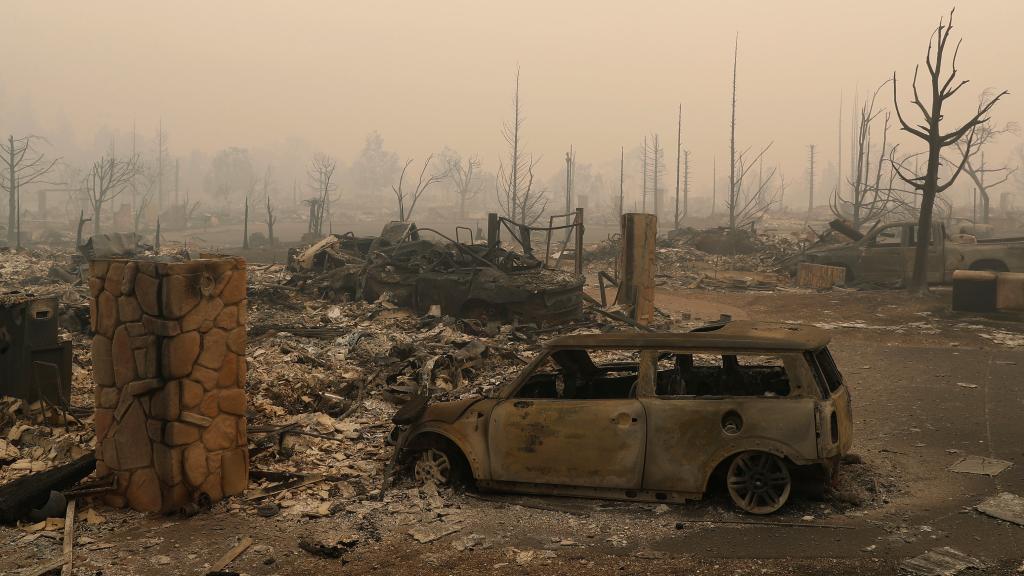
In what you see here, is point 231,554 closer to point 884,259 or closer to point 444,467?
point 444,467

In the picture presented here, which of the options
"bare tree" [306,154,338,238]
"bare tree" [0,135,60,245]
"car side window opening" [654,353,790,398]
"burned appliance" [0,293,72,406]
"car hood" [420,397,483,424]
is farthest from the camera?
"bare tree" [306,154,338,238]

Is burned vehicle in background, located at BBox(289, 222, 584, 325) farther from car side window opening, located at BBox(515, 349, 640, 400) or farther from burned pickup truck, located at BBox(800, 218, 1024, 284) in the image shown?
burned pickup truck, located at BBox(800, 218, 1024, 284)

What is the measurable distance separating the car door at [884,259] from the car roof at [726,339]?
48.3ft

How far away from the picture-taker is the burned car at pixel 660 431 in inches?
203

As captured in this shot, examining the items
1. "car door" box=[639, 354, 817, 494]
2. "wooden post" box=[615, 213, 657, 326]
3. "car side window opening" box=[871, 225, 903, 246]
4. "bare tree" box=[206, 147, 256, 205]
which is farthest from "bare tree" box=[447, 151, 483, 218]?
"car door" box=[639, 354, 817, 494]

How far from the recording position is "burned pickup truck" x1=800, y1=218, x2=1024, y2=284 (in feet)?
Answer: 58.4

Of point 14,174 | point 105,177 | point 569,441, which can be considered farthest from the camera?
point 105,177

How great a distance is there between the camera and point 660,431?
529 centimetres

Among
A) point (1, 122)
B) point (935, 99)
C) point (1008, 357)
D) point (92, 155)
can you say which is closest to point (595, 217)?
point (935, 99)

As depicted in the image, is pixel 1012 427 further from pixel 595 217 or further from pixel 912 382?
pixel 595 217

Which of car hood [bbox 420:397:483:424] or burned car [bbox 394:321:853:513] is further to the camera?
car hood [bbox 420:397:483:424]

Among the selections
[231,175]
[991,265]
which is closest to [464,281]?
[991,265]

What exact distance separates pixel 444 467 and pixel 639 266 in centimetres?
893

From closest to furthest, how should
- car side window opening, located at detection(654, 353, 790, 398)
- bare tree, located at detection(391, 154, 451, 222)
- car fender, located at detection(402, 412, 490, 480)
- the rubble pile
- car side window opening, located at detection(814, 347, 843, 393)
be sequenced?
car side window opening, located at detection(814, 347, 843, 393), car fender, located at detection(402, 412, 490, 480), car side window opening, located at detection(654, 353, 790, 398), the rubble pile, bare tree, located at detection(391, 154, 451, 222)
